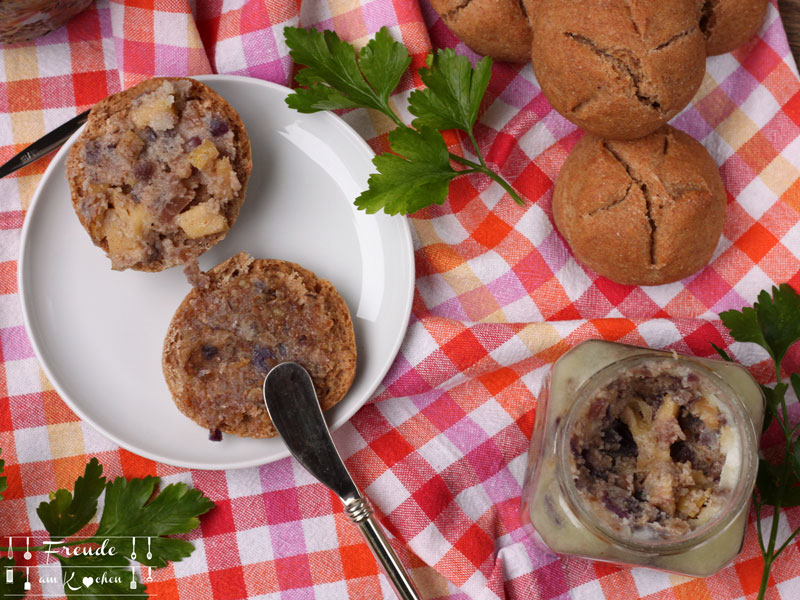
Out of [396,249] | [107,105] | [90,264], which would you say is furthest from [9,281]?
[396,249]

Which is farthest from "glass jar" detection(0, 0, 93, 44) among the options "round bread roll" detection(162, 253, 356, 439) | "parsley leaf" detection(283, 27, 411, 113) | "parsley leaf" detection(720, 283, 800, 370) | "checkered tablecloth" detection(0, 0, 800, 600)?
"parsley leaf" detection(720, 283, 800, 370)

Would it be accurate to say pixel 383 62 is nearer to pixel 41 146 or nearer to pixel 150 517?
pixel 41 146

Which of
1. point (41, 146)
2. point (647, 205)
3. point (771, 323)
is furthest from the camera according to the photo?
point (41, 146)

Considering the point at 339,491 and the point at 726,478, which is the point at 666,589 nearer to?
the point at 726,478

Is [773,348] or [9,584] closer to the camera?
[773,348]

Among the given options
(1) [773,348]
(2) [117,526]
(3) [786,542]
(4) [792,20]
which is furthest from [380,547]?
(4) [792,20]

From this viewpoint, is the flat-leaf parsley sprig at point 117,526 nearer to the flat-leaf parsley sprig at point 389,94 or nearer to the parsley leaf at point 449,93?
the flat-leaf parsley sprig at point 389,94
